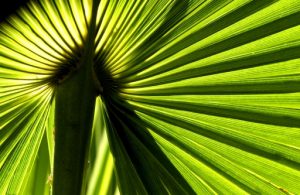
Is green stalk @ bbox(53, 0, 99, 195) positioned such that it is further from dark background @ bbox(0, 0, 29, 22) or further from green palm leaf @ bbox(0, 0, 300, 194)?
dark background @ bbox(0, 0, 29, 22)

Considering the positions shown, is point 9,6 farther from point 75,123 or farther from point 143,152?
point 143,152

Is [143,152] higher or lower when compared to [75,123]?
lower

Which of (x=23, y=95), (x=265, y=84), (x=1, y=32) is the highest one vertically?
(x=1, y=32)

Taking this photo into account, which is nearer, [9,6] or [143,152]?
[9,6]

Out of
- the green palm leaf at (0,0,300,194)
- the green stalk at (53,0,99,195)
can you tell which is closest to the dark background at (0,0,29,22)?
the green palm leaf at (0,0,300,194)

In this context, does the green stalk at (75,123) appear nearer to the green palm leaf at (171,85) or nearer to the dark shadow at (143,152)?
the green palm leaf at (171,85)

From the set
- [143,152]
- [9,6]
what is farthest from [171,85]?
[9,6]

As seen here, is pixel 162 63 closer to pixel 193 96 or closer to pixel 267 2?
pixel 193 96

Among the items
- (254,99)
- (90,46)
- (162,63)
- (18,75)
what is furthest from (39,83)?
(254,99)

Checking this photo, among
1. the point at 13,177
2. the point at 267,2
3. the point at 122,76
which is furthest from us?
the point at 13,177
